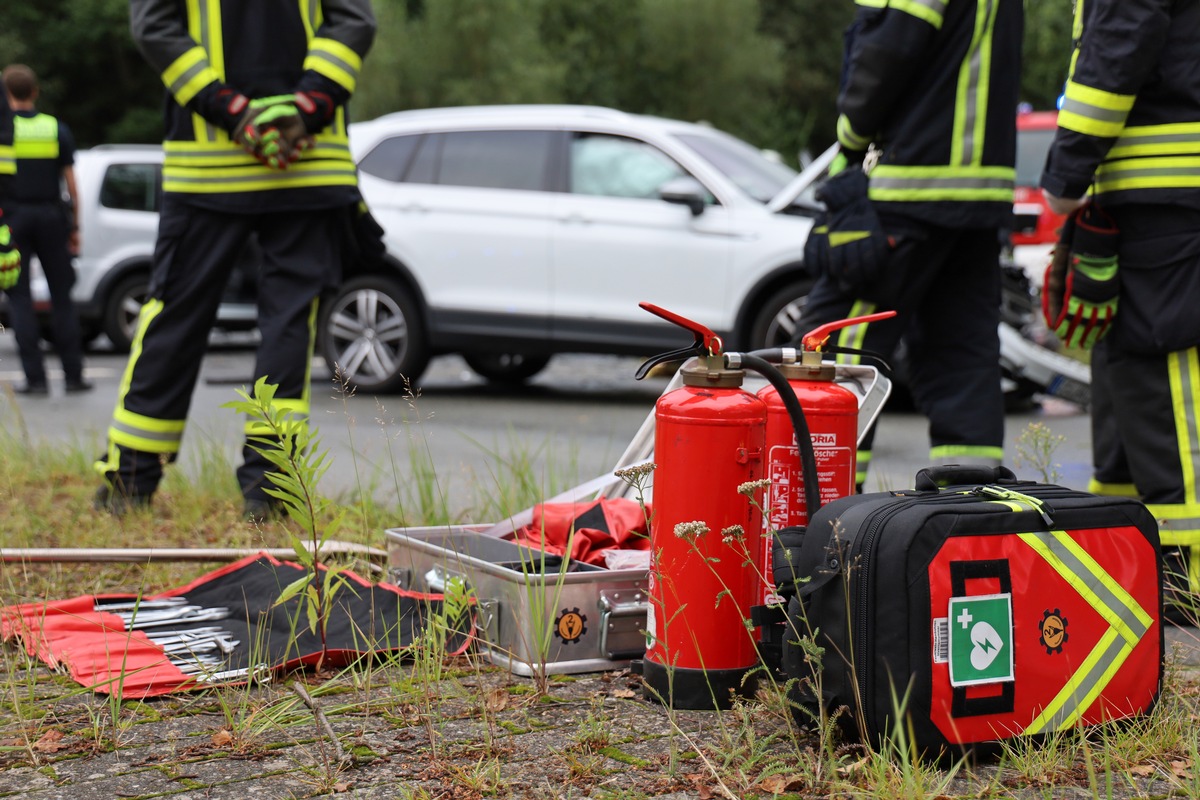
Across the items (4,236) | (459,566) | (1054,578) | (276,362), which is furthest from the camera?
(4,236)

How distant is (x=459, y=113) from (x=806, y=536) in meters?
7.20

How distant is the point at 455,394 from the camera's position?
969 cm

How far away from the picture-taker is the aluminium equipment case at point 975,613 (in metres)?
2.44

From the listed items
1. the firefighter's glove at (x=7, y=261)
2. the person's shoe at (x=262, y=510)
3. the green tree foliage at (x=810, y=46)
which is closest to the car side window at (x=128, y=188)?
the firefighter's glove at (x=7, y=261)

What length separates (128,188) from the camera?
494 inches

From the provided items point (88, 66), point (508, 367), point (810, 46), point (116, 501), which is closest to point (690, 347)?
point (116, 501)

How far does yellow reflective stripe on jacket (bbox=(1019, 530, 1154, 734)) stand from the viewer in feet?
8.38

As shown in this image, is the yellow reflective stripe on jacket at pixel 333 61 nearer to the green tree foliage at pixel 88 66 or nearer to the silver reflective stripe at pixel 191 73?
the silver reflective stripe at pixel 191 73

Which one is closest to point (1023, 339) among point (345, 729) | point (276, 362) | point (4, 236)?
point (276, 362)

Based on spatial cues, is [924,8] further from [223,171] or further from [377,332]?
[377,332]

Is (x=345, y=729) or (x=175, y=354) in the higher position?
(x=175, y=354)

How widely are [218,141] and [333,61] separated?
44 cm

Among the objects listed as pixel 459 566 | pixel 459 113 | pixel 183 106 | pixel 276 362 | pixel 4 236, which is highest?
pixel 459 113

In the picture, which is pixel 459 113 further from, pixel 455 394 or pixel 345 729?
pixel 345 729
